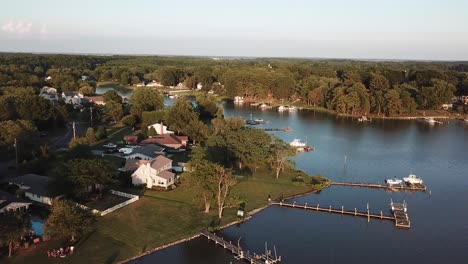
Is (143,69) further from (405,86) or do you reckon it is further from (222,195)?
(222,195)

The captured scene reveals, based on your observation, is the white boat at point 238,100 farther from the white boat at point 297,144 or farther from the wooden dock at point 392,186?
the wooden dock at point 392,186

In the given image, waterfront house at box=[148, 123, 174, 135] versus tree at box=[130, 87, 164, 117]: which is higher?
tree at box=[130, 87, 164, 117]

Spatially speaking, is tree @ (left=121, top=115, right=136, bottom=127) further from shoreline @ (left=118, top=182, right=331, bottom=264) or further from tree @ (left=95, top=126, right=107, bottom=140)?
shoreline @ (left=118, top=182, right=331, bottom=264)

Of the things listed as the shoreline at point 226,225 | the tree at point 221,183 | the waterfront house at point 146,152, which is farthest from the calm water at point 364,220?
the waterfront house at point 146,152

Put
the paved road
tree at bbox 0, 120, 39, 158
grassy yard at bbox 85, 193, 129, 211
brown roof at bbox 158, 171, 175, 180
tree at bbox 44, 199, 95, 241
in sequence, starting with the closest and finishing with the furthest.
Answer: tree at bbox 44, 199, 95, 241
grassy yard at bbox 85, 193, 129, 211
brown roof at bbox 158, 171, 175, 180
tree at bbox 0, 120, 39, 158
the paved road

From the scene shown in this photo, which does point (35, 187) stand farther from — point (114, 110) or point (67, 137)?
point (114, 110)

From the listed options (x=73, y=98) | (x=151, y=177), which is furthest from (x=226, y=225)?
(x=73, y=98)

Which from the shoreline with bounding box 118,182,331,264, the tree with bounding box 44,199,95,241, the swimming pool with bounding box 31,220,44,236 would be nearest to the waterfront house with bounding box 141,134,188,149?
the shoreline with bounding box 118,182,331,264

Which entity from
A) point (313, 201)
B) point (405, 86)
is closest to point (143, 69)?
point (405, 86)
